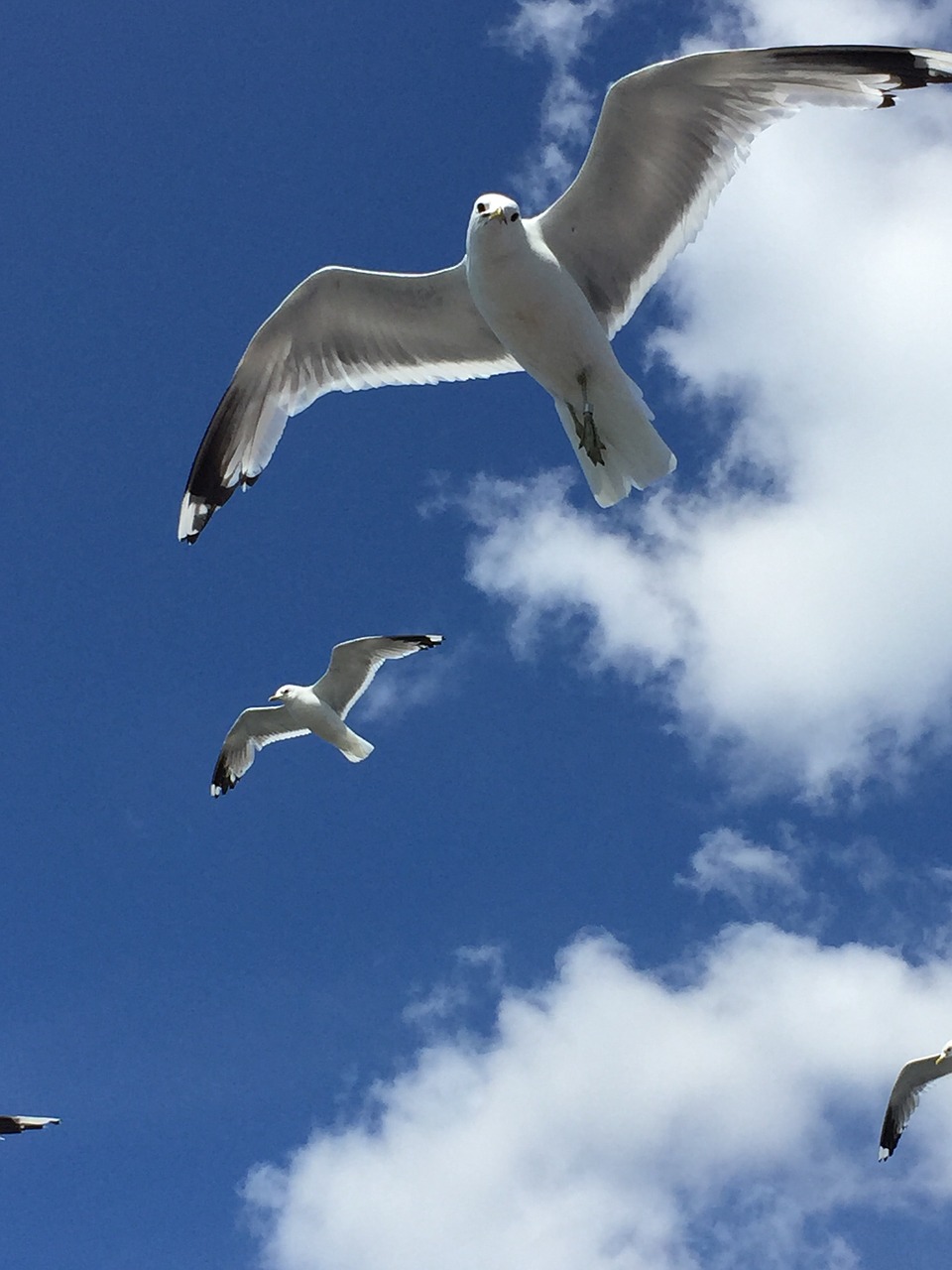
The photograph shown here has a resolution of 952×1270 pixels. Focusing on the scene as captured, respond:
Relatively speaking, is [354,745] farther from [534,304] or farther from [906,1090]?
[534,304]

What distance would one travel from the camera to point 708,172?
6.90 m

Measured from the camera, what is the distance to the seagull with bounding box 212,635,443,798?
1281 cm

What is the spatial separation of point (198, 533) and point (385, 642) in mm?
4852

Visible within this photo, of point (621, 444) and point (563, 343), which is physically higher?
point (563, 343)

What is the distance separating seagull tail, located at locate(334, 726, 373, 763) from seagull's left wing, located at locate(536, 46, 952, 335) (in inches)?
260

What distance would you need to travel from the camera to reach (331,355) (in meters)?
8.01

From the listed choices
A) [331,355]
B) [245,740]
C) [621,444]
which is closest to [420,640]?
[245,740]

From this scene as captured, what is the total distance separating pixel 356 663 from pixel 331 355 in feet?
17.6

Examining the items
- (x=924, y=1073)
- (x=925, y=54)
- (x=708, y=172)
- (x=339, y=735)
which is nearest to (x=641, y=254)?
(x=708, y=172)

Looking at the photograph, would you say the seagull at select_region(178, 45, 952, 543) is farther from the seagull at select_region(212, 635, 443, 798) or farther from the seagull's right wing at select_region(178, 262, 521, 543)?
the seagull at select_region(212, 635, 443, 798)

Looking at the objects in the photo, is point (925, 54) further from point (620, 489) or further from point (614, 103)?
point (620, 489)

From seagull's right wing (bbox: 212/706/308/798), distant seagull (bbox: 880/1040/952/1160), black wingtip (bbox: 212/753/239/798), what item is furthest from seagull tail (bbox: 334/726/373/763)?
distant seagull (bbox: 880/1040/952/1160)

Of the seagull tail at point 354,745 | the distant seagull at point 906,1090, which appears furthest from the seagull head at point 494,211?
the distant seagull at point 906,1090

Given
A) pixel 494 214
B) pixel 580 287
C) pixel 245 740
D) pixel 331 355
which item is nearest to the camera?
pixel 494 214
